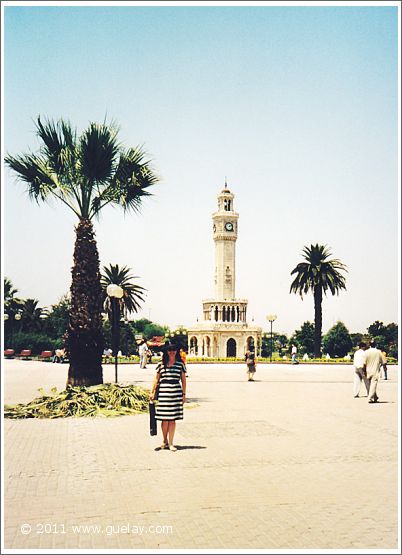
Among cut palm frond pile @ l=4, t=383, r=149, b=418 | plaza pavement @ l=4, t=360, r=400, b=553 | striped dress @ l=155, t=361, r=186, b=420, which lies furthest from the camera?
cut palm frond pile @ l=4, t=383, r=149, b=418

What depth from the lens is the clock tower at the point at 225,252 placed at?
271 feet

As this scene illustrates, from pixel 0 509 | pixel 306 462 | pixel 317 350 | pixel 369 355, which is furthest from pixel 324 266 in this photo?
pixel 0 509

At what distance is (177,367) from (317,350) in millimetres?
44838

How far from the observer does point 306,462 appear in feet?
29.0

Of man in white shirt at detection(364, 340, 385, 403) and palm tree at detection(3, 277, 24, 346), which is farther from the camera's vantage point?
palm tree at detection(3, 277, 24, 346)

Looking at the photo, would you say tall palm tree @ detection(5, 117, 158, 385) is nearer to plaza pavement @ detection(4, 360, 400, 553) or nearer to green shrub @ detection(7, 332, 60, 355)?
plaza pavement @ detection(4, 360, 400, 553)

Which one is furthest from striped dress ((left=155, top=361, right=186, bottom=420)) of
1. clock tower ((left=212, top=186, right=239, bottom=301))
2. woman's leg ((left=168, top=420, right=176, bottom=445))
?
clock tower ((left=212, top=186, right=239, bottom=301))

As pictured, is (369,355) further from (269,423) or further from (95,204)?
(95,204)

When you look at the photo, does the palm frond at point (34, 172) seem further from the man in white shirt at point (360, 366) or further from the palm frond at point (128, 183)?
the man in white shirt at point (360, 366)

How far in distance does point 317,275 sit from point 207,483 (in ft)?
159

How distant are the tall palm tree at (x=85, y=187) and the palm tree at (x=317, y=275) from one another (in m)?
40.2

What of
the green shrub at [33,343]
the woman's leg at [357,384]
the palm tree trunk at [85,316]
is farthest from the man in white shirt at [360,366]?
the green shrub at [33,343]

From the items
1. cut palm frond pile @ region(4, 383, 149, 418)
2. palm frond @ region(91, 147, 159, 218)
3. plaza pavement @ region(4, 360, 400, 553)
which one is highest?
palm frond @ region(91, 147, 159, 218)

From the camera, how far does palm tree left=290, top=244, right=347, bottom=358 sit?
55.2 m
